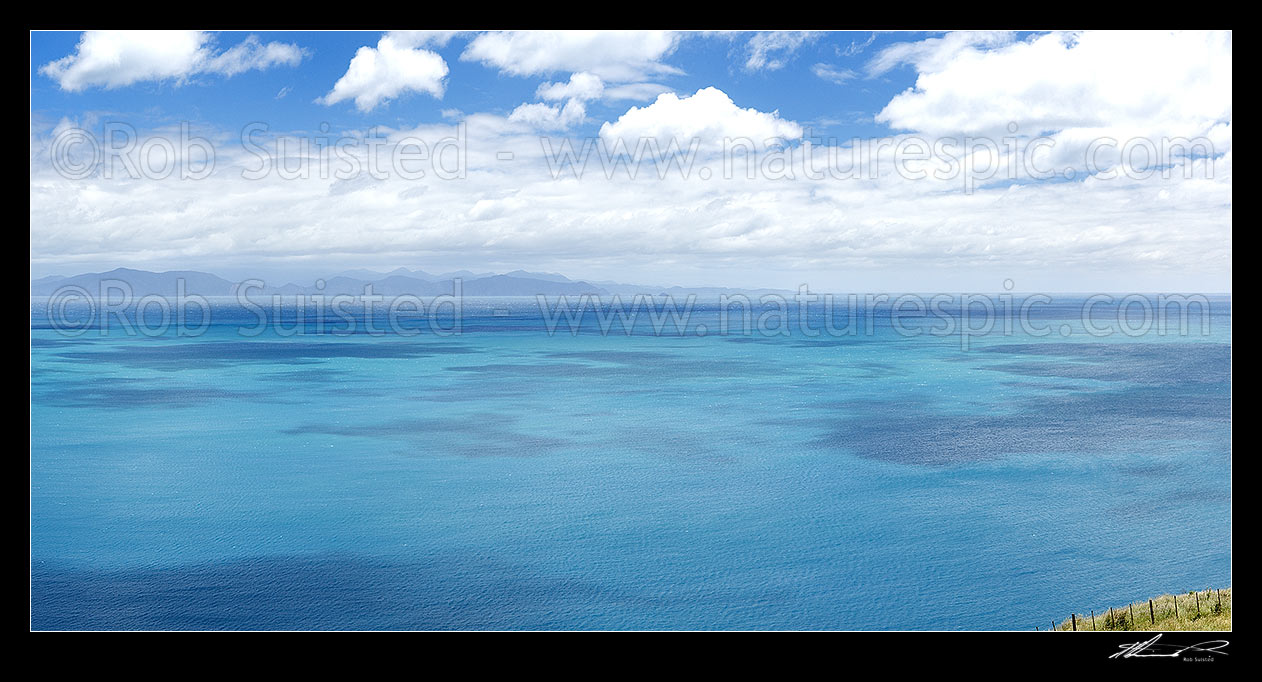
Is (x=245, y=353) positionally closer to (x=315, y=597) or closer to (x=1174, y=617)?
(x=315, y=597)

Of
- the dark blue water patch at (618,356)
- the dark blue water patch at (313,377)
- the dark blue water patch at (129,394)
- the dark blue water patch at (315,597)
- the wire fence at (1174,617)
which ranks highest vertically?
the dark blue water patch at (618,356)

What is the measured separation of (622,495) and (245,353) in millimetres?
30782

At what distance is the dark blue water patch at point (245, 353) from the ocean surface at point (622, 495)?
3.11 m

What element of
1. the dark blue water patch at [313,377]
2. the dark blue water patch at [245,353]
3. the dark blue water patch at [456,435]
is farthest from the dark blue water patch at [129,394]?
the dark blue water patch at [456,435]

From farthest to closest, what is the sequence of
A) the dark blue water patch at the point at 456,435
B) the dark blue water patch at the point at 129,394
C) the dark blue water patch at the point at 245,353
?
the dark blue water patch at the point at 245,353 < the dark blue water patch at the point at 129,394 < the dark blue water patch at the point at 456,435

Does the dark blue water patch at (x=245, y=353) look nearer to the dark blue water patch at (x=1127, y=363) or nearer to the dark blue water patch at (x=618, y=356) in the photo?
the dark blue water patch at (x=618, y=356)

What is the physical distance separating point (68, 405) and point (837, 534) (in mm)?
26041

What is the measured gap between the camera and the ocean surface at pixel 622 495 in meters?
14.3

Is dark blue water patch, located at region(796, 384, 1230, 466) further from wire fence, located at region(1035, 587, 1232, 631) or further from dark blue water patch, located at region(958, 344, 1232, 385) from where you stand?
wire fence, located at region(1035, 587, 1232, 631)

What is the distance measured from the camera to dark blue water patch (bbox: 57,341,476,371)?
39.2 meters
